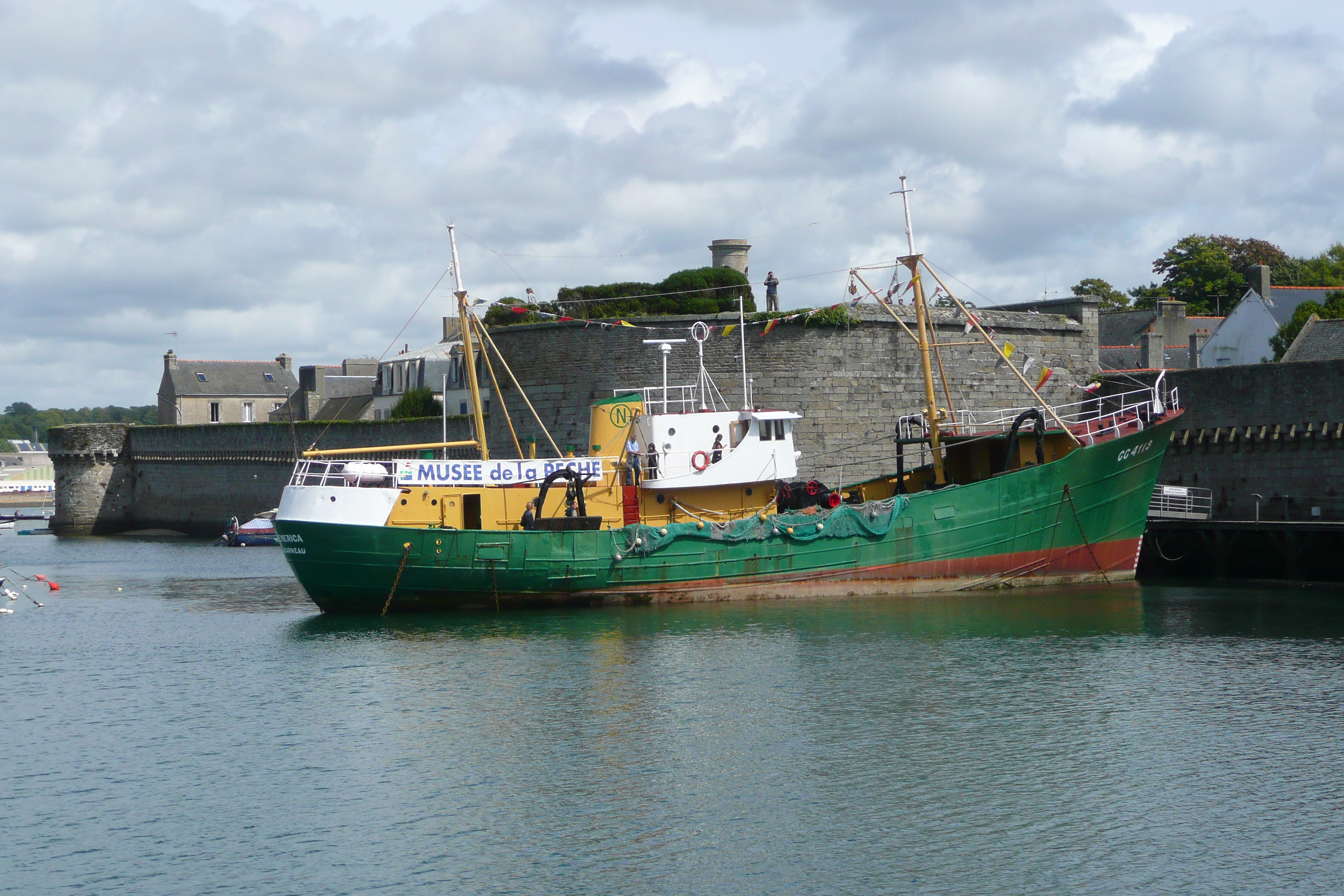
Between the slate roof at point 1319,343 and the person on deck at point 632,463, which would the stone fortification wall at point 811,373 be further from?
the person on deck at point 632,463

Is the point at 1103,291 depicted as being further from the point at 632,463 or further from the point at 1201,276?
the point at 632,463

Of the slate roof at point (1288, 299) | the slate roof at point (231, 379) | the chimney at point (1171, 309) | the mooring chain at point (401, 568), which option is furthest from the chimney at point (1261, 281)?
the slate roof at point (231, 379)

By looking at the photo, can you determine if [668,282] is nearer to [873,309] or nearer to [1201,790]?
[873,309]

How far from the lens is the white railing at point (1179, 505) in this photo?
3052 cm

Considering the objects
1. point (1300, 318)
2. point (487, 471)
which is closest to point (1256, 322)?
point (1300, 318)

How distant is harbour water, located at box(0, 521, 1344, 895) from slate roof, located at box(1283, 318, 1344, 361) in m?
15.1

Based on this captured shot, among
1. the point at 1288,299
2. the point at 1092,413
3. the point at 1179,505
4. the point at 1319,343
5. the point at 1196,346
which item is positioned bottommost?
the point at 1179,505

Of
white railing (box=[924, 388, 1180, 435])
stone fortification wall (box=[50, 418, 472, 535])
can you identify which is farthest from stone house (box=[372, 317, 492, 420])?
white railing (box=[924, 388, 1180, 435])

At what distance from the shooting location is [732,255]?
3897 centimetres

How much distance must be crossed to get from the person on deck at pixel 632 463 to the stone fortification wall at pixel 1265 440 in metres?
14.7

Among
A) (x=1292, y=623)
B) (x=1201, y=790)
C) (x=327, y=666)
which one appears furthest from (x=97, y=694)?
(x=1292, y=623)

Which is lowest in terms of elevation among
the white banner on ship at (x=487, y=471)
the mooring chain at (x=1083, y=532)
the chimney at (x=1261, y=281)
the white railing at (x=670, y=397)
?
the mooring chain at (x=1083, y=532)

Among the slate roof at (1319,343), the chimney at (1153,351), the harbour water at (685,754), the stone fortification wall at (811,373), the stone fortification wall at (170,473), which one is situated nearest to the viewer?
the harbour water at (685,754)

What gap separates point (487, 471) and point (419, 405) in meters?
26.9
